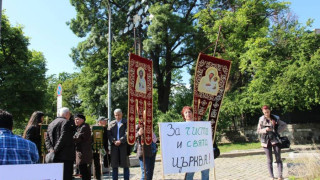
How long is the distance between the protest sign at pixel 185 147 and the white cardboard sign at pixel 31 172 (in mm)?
2119

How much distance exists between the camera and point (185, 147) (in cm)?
519

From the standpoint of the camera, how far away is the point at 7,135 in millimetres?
3184

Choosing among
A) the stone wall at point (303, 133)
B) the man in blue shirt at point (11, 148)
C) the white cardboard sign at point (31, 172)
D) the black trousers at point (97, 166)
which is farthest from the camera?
the stone wall at point (303, 133)

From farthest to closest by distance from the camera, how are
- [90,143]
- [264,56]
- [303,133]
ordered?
[303,133]
[264,56]
[90,143]

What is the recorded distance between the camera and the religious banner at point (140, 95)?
6.79 metres

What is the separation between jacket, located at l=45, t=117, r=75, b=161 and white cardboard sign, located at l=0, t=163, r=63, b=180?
3200 mm

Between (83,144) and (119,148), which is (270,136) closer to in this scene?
(119,148)

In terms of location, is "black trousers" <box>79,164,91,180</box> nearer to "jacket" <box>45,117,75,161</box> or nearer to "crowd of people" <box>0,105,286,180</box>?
"crowd of people" <box>0,105,286,180</box>

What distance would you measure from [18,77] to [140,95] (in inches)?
776

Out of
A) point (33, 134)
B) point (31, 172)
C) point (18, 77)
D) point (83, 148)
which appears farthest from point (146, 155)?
point (18, 77)

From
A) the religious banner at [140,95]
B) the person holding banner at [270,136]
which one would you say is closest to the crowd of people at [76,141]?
the religious banner at [140,95]

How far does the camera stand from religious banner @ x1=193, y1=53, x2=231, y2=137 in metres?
7.04

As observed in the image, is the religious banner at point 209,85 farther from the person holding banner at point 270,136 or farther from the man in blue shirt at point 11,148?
the man in blue shirt at point 11,148

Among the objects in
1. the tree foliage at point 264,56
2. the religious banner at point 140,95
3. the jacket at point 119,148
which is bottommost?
the jacket at point 119,148
